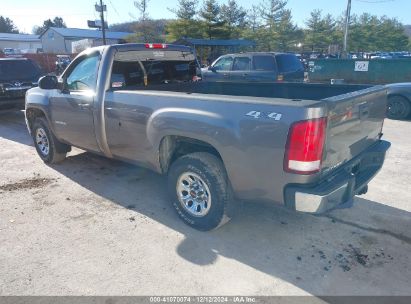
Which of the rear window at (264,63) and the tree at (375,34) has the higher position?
the tree at (375,34)

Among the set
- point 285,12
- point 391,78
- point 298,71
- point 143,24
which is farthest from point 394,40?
point 298,71

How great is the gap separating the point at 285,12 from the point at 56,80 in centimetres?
4814

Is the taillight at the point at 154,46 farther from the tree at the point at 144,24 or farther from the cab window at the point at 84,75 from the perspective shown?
the tree at the point at 144,24

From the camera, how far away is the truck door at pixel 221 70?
12.2 metres

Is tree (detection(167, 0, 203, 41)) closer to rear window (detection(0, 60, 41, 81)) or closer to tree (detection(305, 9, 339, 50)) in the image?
tree (detection(305, 9, 339, 50))

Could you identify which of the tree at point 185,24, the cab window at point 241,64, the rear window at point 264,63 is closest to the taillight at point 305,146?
the rear window at point 264,63

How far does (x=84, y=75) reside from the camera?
15.7ft

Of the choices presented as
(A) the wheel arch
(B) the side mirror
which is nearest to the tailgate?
(A) the wheel arch

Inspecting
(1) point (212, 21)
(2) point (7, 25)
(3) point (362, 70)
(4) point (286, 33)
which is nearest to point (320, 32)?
(4) point (286, 33)

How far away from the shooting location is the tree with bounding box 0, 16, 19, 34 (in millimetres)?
102375

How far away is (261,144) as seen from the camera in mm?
2934

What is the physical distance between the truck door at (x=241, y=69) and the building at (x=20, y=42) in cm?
7667

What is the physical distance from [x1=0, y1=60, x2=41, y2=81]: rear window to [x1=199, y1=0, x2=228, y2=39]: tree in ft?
105

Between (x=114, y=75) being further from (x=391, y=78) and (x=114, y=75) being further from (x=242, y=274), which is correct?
(x=391, y=78)
